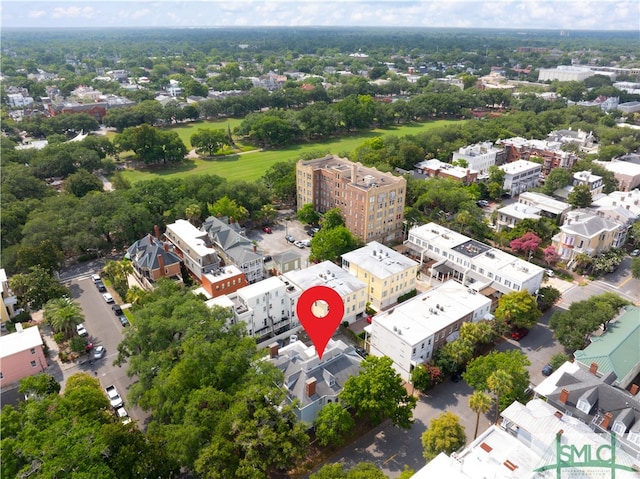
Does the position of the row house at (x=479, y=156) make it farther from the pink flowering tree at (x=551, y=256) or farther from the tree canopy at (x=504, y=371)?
the tree canopy at (x=504, y=371)

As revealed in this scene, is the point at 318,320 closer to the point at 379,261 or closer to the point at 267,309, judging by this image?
the point at 267,309

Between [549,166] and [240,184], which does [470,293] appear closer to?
[240,184]

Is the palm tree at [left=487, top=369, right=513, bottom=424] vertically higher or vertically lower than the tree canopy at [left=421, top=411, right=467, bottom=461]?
higher

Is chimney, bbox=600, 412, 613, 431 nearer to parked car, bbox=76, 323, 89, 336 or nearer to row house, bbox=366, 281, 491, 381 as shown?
row house, bbox=366, 281, 491, 381

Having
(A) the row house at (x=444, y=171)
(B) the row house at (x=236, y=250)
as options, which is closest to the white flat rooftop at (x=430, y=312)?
(B) the row house at (x=236, y=250)

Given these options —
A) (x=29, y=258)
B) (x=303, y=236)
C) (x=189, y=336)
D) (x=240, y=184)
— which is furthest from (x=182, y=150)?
(x=189, y=336)

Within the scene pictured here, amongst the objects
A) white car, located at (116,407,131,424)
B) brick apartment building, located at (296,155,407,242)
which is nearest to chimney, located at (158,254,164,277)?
white car, located at (116,407,131,424)
